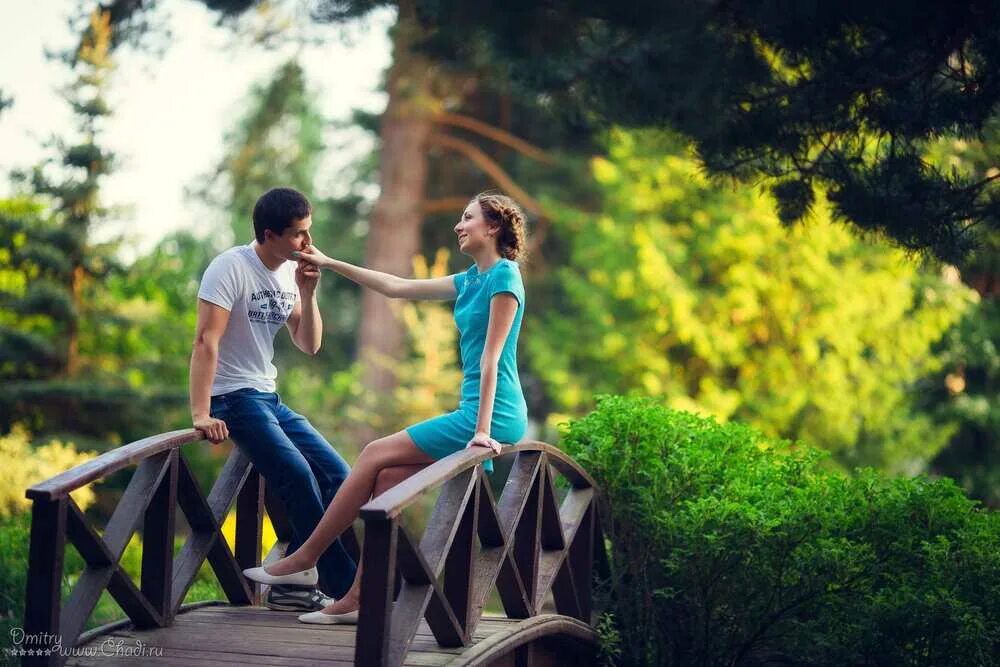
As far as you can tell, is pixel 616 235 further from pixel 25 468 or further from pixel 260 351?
pixel 260 351

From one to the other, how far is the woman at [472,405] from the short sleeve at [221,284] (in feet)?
1.16

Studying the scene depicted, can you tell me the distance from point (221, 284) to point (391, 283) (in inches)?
34.4

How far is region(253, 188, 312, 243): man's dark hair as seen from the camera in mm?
4859

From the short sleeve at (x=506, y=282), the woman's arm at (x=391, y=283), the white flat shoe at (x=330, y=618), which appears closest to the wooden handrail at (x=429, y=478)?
the short sleeve at (x=506, y=282)

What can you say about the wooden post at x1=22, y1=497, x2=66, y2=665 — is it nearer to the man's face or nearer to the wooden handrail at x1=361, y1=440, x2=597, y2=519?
the wooden handrail at x1=361, y1=440, x2=597, y2=519

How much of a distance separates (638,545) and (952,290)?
1292cm

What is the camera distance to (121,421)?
42.8 ft

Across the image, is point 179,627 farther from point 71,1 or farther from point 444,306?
point 444,306

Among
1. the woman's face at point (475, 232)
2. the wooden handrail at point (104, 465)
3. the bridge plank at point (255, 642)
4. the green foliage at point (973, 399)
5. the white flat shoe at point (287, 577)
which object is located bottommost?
the bridge plank at point (255, 642)

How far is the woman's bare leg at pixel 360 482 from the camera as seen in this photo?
15.3 ft

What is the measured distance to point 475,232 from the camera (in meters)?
4.86

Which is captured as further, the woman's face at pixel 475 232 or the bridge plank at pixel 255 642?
the woman's face at pixel 475 232

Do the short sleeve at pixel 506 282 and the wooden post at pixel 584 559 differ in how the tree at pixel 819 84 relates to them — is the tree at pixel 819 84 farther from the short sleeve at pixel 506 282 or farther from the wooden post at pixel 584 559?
the wooden post at pixel 584 559

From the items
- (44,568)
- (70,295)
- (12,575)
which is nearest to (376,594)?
(44,568)
